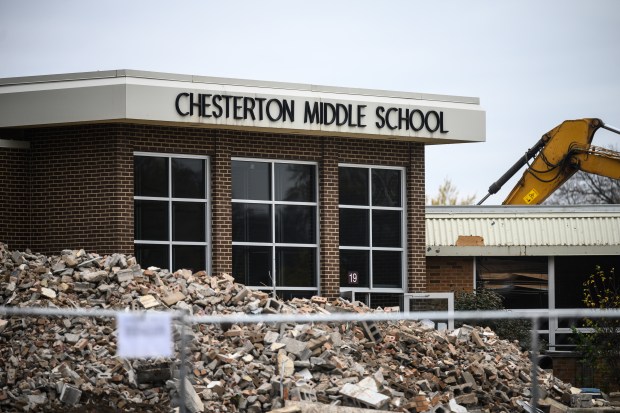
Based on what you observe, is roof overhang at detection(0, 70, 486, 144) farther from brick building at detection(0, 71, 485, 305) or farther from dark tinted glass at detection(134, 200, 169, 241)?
dark tinted glass at detection(134, 200, 169, 241)

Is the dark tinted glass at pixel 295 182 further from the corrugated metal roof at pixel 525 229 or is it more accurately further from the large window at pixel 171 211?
the corrugated metal roof at pixel 525 229

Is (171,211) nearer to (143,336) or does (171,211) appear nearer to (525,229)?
(525,229)

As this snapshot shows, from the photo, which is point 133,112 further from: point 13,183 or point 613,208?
point 613,208

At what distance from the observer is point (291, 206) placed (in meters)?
27.1

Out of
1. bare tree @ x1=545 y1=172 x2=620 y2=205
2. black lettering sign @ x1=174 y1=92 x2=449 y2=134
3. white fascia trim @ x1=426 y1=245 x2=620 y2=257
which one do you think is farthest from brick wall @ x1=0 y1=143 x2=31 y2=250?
bare tree @ x1=545 y1=172 x2=620 y2=205

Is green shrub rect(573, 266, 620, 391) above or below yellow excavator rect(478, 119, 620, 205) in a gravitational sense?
below

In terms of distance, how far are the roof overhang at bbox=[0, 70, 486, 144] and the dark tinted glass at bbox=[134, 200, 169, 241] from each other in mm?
1972

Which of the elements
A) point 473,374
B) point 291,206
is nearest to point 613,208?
point 291,206

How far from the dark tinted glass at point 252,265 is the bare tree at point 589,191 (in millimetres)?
45549

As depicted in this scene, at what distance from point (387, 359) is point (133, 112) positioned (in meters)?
8.31

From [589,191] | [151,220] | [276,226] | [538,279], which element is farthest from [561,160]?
[589,191]

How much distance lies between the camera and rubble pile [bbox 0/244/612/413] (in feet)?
56.0

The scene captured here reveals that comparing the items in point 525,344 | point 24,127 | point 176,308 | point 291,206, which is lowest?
point 525,344

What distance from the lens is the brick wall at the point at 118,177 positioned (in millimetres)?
24797
